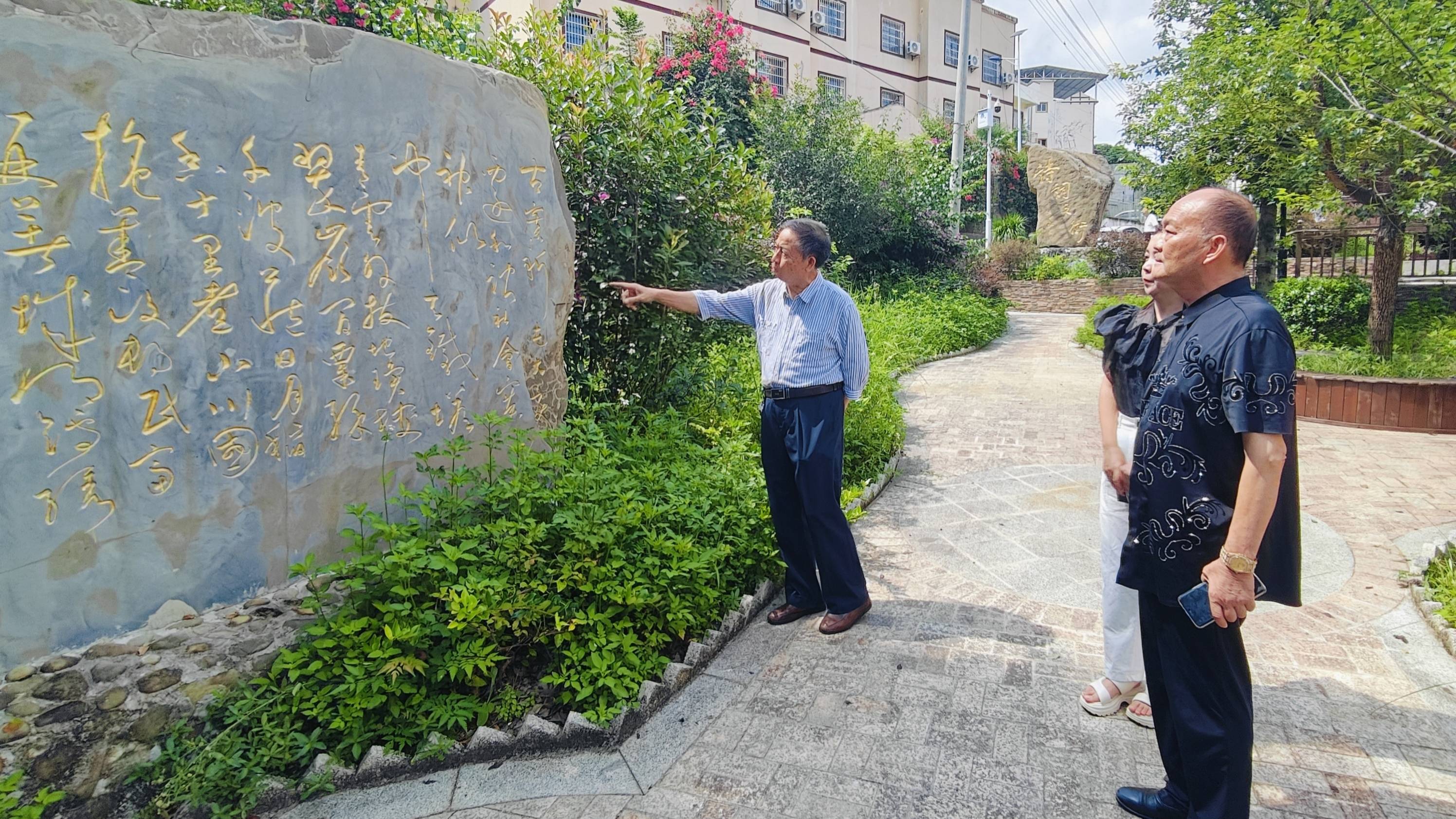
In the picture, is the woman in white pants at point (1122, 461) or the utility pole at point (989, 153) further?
the utility pole at point (989, 153)

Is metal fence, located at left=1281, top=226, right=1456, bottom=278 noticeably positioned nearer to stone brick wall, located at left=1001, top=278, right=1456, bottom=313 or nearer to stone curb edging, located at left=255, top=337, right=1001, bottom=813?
stone brick wall, located at left=1001, top=278, right=1456, bottom=313

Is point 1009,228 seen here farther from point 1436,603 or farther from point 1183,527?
point 1183,527

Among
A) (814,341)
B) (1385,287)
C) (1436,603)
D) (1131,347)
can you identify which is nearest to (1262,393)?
(1131,347)

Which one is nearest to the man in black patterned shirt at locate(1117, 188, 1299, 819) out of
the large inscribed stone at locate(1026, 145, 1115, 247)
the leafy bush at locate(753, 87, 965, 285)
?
the leafy bush at locate(753, 87, 965, 285)

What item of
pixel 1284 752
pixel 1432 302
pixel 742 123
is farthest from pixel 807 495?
pixel 1432 302

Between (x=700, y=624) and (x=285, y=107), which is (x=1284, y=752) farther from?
(x=285, y=107)

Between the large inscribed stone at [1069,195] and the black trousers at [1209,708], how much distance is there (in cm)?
2032

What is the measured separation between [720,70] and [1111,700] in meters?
11.1

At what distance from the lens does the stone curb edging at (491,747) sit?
2.38 meters

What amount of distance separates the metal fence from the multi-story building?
6860 millimetres

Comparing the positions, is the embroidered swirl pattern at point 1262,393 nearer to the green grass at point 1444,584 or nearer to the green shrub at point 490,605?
the green shrub at point 490,605

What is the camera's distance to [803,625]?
11.0ft

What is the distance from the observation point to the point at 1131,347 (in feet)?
7.60

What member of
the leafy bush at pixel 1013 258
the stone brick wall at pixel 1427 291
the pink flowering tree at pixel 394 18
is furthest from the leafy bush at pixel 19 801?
the leafy bush at pixel 1013 258
